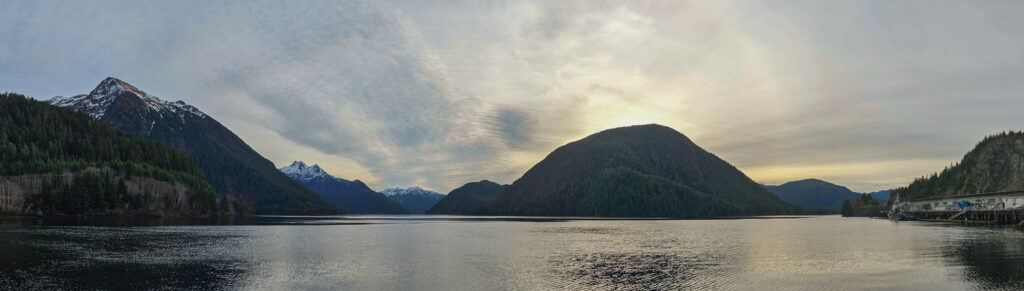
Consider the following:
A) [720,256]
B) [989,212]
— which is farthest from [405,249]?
[989,212]

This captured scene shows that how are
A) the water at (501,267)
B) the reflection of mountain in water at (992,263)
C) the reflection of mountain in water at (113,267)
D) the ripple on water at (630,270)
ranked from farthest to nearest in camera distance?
the ripple on water at (630,270), the water at (501,267), the reflection of mountain in water at (992,263), the reflection of mountain in water at (113,267)

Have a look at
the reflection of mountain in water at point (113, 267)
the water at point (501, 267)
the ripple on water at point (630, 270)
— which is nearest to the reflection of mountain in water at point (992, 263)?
the water at point (501, 267)

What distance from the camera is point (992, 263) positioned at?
186 ft

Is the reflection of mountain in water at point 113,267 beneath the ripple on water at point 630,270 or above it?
above

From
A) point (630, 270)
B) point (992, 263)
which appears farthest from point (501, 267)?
point (992, 263)

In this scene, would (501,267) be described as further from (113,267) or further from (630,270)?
(113,267)

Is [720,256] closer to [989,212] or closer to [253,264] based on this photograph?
[253,264]

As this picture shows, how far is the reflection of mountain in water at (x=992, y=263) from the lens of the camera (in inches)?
1725

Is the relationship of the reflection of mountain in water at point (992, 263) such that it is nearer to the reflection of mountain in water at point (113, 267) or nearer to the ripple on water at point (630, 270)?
the ripple on water at point (630, 270)

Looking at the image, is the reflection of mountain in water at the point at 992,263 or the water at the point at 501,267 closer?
the reflection of mountain in water at the point at 992,263

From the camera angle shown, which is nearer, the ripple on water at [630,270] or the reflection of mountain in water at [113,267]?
the reflection of mountain in water at [113,267]

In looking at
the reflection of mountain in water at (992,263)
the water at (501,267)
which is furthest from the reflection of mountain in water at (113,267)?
the reflection of mountain in water at (992,263)

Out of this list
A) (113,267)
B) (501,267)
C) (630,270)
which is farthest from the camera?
(501,267)

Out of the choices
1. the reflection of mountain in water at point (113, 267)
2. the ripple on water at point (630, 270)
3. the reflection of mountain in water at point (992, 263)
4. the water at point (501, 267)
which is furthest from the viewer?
the ripple on water at point (630, 270)
